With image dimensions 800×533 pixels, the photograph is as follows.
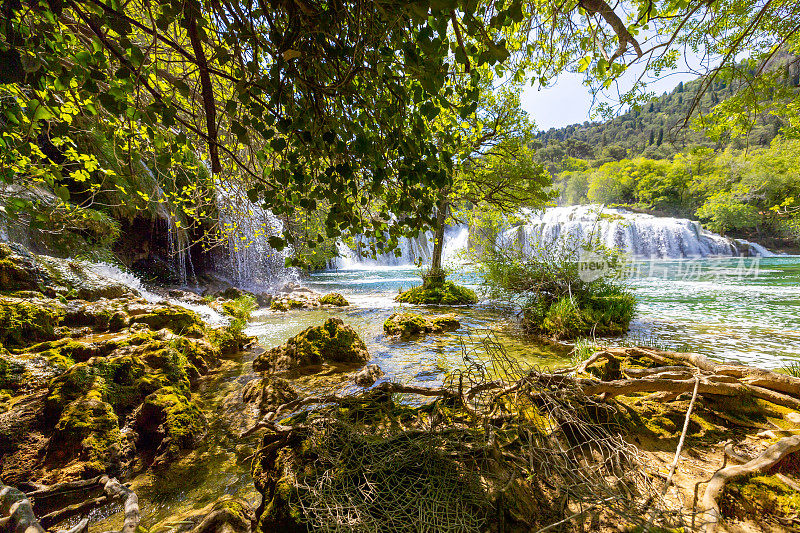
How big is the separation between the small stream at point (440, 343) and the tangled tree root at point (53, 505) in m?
0.27

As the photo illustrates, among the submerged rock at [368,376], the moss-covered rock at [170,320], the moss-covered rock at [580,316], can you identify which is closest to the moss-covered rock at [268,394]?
the submerged rock at [368,376]

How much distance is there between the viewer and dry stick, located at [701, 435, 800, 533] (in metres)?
1.48

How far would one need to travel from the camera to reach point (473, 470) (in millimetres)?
1570

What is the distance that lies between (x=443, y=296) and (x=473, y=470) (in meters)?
10.7

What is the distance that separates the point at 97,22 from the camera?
1.41 metres

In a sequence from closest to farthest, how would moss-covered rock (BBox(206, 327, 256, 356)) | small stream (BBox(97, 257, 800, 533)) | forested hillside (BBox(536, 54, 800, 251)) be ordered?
small stream (BBox(97, 257, 800, 533))
moss-covered rock (BBox(206, 327, 256, 356))
forested hillside (BBox(536, 54, 800, 251))

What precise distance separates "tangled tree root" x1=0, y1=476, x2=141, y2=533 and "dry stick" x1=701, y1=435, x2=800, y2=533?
277 cm

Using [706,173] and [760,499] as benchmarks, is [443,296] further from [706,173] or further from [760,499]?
[706,173]

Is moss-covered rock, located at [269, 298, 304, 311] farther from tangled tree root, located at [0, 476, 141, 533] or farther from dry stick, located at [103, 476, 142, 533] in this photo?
dry stick, located at [103, 476, 142, 533]

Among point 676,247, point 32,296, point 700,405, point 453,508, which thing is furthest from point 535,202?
point 676,247

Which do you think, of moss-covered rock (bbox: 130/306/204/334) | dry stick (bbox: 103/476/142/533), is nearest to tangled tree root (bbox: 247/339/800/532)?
dry stick (bbox: 103/476/142/533)

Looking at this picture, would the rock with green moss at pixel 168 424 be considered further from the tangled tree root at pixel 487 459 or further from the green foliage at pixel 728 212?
the green foliage at pixel 728 212

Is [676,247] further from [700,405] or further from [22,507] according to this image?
[22,507]

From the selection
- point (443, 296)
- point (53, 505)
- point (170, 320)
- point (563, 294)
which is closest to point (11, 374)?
point (53, 505)
